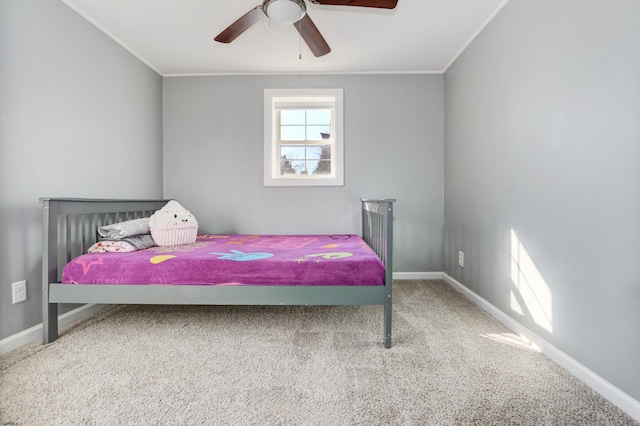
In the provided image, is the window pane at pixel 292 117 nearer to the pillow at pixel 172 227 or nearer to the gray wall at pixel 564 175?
the pillow at pixel 172 227

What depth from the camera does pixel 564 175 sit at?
131 cm

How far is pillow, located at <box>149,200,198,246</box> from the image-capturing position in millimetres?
1979

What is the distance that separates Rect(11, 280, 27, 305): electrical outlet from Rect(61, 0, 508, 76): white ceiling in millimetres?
1765

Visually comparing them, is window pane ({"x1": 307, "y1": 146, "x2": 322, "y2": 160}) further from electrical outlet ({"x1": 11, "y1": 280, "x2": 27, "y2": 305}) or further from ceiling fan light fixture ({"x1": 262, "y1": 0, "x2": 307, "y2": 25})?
electrical outlet ({"x1": 11, "y1": 280, "x2": 27, "y2": 305})

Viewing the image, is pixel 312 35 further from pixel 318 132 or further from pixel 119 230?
pixel 119 230

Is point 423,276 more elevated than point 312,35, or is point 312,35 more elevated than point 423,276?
point 312,35

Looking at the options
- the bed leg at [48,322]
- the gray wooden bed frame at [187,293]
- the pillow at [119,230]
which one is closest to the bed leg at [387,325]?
the gray wooden bed frame at [187,293]

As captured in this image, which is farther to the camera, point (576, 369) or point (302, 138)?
point (302, 138)

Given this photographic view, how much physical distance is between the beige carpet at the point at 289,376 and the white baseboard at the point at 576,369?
1.2 inches

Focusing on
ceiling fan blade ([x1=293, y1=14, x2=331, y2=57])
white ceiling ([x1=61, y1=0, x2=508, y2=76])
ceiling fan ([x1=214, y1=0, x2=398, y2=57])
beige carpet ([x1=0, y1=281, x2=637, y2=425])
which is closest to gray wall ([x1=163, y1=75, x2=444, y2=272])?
white ceiling ([x1=61, y1=0, x2=508, y2=76])

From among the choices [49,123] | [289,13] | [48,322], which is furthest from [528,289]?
[49,123]

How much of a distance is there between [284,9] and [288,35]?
71cm

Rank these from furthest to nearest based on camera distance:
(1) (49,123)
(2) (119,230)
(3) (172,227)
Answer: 1. (3) (172,227)
2. (2) (119,230)
3. (1) (49,123)

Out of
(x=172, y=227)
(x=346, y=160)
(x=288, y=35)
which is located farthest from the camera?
(x=346, y=160)
